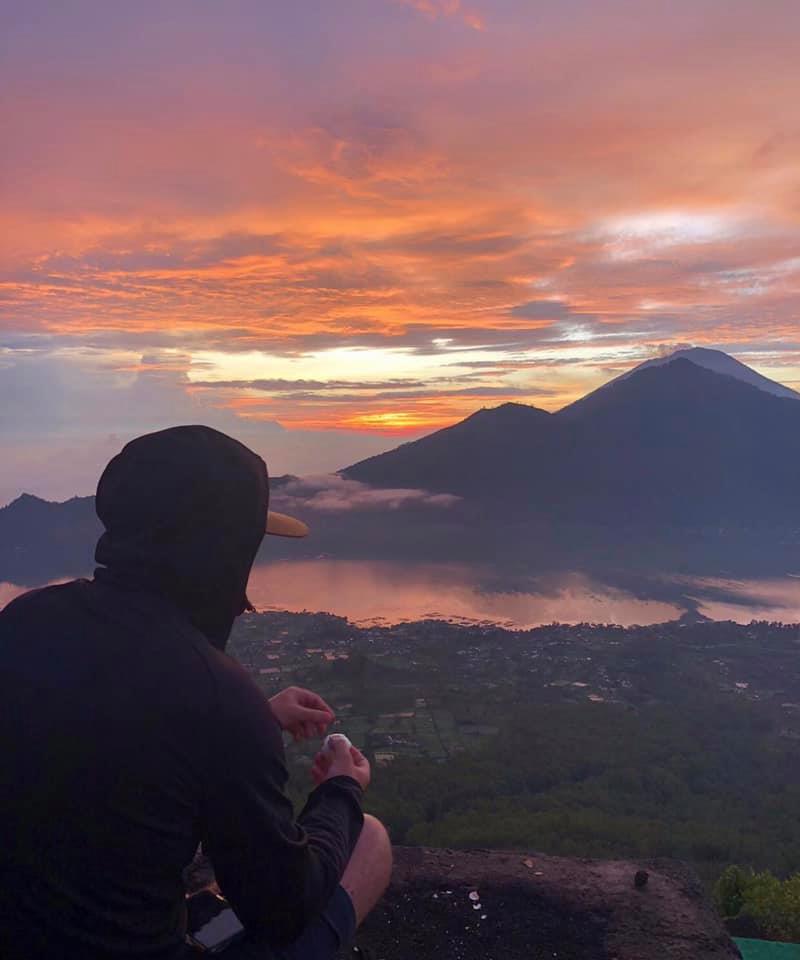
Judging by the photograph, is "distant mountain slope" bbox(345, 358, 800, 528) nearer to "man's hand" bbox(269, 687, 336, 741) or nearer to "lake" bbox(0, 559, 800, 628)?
"lake" bbox(0, 559, 800, 628)

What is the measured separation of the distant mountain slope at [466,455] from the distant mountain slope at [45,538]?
3515 cm

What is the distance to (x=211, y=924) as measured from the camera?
69.4 inches

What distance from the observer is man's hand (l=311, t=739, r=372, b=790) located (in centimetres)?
203

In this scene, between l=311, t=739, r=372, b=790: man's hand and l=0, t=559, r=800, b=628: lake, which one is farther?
l=0, t=559, r=800, b=628: lake

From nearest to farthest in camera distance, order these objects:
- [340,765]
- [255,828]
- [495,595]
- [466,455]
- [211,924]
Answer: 1. [255,828]
2. [211,924]
3. [340,765]
4. [495,595]
5. [466,455]

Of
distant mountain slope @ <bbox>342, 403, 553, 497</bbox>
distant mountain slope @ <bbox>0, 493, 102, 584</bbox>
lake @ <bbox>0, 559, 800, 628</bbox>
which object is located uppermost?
distant mountain slope @ <bbox>342, 403, 553, 497</bbox>

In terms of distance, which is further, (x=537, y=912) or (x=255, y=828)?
(x=537, y=912)

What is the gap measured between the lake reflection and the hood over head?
38.8 m

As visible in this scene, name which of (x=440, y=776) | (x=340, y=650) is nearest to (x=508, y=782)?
(x=440, y=776)

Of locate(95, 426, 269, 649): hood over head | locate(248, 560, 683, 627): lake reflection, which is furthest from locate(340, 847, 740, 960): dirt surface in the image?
locate(248, 560, 683, 627): lake reflection

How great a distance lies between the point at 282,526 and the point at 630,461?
108644 millimetres

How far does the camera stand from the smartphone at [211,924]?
169 centimetres

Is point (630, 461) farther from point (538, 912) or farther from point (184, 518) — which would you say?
point (184, 518)

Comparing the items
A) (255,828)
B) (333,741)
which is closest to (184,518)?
(255,828)
